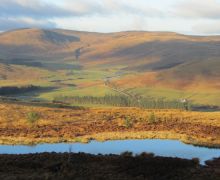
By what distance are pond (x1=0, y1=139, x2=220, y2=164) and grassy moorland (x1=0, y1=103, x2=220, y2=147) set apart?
116 inches

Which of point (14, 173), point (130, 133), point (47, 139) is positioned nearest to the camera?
point (14, 173)

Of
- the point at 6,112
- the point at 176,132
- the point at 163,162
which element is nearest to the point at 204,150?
the point at 176,132

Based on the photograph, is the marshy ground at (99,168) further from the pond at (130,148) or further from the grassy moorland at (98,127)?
the grassy moorland at (98,127)

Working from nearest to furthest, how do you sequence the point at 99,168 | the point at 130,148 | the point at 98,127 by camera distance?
the point at 99,168 < the point at 130,148 < the point at 98,127

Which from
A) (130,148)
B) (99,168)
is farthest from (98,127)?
(99,168)

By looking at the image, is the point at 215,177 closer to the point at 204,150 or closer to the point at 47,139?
the point at 204,150

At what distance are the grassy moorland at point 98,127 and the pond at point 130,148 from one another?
2.94m

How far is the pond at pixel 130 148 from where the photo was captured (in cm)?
6226

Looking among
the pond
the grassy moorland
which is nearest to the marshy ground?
the pond

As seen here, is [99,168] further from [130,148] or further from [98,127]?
[98,127]

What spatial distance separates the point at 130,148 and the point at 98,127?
2394cm

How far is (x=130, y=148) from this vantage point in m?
65.9

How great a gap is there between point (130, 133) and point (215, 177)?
1638 inches

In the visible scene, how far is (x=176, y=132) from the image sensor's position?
81.1 metres
